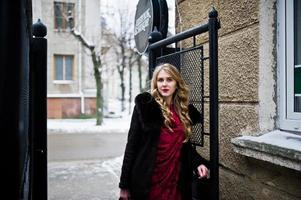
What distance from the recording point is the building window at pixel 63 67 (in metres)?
22.7

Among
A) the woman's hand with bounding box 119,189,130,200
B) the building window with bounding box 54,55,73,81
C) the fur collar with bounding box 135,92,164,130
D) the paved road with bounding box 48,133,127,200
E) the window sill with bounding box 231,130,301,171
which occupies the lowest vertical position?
the paved road with bounding box 48,133,127,200

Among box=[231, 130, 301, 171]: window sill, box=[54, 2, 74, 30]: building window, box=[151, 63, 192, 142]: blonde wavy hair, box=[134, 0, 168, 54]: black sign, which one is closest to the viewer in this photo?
box=[231, 130, 301, 171]: window sill

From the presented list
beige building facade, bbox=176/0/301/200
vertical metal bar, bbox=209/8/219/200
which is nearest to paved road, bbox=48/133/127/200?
beige building facade, bbox=176/0/301/200

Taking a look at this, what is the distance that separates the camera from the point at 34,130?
2586mm

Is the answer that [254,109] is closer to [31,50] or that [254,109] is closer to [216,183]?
[216,183]

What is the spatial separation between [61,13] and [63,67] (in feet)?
10.8

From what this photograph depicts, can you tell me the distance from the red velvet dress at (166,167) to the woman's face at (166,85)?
250 millimetres

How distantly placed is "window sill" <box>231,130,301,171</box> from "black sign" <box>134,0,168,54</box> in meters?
1.67

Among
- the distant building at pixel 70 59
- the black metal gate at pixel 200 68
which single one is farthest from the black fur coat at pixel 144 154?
the distant building at pixel 70 59

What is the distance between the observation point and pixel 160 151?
235cm

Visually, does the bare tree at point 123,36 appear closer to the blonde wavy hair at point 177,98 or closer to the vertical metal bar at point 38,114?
the vertical metal bar at point 38,114

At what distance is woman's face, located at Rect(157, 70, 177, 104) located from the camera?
2.48 m

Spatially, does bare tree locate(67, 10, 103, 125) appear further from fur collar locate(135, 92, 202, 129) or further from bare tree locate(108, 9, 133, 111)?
fur collar locate(135, 92, 202, 129)

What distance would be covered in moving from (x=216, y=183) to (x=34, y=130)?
51.6 inches
